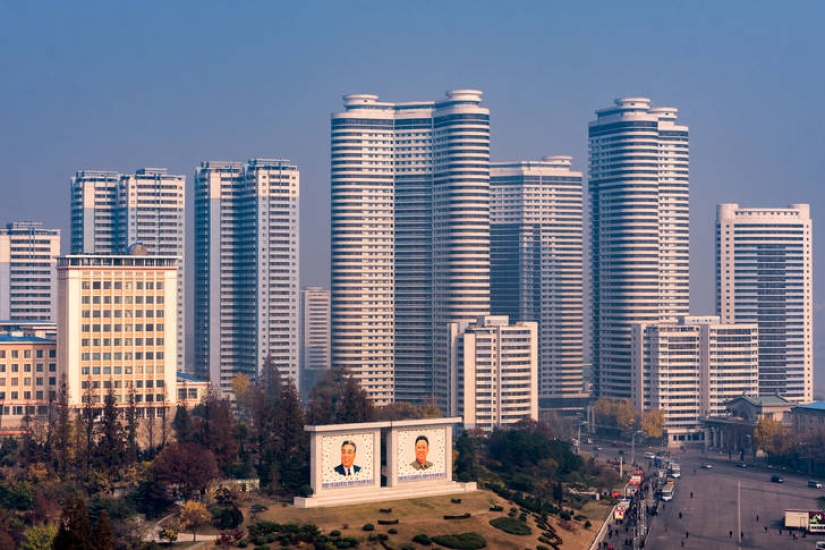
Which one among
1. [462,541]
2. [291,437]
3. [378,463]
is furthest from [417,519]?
[291,437]

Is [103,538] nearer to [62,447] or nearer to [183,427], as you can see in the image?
[62,447]

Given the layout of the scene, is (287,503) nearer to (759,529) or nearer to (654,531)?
(654,531)

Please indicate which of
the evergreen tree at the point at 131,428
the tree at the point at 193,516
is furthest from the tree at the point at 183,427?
the tree at the point at 193,516

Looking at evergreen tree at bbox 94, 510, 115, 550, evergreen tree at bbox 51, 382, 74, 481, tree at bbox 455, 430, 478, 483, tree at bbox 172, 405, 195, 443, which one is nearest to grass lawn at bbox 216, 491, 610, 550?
tree at bbox 455, 430, 478, 483

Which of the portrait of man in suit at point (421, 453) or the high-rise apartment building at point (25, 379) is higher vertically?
the high-rise apartment building at point (25, 379)

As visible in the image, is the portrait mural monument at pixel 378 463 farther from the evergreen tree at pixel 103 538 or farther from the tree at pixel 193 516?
the evergreen tree at pixel 103 538

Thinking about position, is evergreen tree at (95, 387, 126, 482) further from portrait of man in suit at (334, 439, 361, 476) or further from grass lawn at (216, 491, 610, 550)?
portrait of man in suit at (334, 439, 361, 476)
